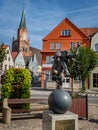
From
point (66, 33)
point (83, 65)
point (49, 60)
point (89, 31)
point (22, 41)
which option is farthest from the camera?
point (22, 41)

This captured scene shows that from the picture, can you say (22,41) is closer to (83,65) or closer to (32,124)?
(83,65)

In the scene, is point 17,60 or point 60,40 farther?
point 17,60

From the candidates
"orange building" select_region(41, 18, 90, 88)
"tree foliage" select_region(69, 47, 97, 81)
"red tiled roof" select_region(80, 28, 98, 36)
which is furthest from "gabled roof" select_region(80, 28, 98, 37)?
"tree foliage" select_region(69, 47, 97, 81)

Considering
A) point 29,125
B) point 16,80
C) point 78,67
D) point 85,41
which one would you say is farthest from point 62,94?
point 85,41

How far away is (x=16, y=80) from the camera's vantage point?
12180 millimetres

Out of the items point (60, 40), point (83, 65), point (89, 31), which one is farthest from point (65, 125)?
point (89, 31)

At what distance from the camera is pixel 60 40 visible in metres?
41.0

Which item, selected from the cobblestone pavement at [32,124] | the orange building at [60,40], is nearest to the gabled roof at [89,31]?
the orange building at [60,40]

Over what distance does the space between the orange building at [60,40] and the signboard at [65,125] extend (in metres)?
33.5

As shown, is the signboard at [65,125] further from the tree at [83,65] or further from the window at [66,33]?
the window at [66,33]

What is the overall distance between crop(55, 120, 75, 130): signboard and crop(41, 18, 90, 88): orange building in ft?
110

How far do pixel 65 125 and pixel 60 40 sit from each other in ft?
116

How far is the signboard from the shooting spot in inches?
248

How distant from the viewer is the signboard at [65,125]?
248 inches
